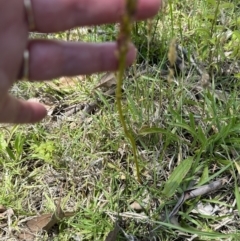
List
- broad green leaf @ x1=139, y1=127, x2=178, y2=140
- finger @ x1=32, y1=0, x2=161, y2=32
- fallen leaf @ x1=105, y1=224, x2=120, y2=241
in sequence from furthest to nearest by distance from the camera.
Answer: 1. broad green leaf @ x1=139, y1=127, x2=178, y2=140
2. fallen leaf @ x1=105, y1=224, x2=120, y2=241
3. finger @ x1=32, y1=0, x2=161, y2=32

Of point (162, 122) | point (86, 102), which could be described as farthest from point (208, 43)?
point (86, 102)

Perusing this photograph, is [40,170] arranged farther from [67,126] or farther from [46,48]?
[46,48]

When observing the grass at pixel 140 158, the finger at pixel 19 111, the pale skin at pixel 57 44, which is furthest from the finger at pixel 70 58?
the grass at pixel 140 158

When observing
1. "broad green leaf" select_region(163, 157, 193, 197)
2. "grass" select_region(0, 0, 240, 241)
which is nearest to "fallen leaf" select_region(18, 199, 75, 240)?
"grass" select_region(0, 0, 240, 241)

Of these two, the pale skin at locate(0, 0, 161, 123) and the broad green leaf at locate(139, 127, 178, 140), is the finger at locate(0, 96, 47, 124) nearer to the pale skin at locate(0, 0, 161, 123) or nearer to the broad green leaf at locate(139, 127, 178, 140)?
the pale skin at locate(0, 0, 161, 123)

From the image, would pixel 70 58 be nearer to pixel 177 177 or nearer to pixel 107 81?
pixel 177 177

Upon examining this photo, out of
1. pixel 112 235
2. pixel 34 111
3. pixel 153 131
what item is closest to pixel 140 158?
pixel 153 131
